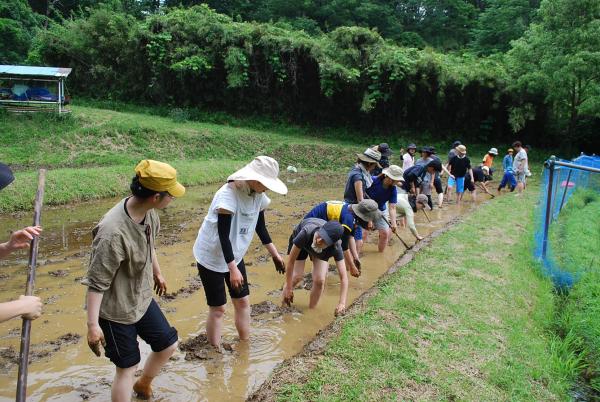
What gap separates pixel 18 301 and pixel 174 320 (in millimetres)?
3008

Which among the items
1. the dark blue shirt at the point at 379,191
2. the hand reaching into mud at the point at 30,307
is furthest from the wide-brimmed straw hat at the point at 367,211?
the hand reaching into mud at the point at 30,307

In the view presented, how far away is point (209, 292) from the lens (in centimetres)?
436

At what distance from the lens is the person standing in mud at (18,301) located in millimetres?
2543

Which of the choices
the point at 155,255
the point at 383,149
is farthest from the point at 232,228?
the point at 383,149

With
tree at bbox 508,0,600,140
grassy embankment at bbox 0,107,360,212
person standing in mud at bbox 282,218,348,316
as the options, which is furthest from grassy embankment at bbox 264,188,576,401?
tree at bbox 508,0,600,140

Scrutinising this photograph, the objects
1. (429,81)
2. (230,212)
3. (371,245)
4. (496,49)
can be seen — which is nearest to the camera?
(230,212)

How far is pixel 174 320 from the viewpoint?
18.1ft

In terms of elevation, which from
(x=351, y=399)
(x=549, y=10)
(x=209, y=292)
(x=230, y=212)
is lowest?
(x=351, y=399)

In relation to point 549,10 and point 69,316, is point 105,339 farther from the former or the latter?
point 549,10

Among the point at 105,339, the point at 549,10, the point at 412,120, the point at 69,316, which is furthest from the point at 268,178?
the point at 412,120

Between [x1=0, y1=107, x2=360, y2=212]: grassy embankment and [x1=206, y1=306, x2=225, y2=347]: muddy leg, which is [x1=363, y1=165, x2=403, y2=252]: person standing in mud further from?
[x1=0, y1=107, x2=360, y2=212]: grassy embankment

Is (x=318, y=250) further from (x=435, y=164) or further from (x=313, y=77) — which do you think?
(x=313, y=77)

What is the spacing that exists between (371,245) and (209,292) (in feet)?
17.0

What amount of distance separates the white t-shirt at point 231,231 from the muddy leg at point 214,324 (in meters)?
0.43
